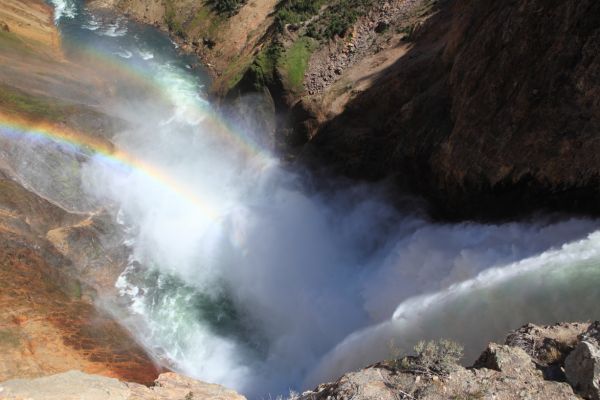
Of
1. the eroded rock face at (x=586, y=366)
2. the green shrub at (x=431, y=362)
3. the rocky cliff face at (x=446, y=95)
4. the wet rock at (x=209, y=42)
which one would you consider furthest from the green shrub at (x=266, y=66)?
the eroded rock face at (x=586, y=366)

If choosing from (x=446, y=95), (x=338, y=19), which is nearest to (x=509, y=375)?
(x=446, y=95)

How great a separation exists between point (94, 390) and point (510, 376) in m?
7.07

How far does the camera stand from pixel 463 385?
595 cm

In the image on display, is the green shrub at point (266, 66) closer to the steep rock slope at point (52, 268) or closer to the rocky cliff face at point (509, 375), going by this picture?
the steep rock slope at point (52, 268)

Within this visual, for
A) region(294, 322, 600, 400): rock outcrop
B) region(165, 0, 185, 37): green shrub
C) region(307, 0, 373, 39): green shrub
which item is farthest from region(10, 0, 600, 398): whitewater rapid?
region(165, 0, 185, 37): green shrub

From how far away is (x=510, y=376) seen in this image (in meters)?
6.03

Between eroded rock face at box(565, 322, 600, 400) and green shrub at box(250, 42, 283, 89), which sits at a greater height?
green shrub at box(250, 42, 283, 89)

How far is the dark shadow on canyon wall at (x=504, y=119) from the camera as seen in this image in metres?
9.85

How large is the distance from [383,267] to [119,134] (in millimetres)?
15447

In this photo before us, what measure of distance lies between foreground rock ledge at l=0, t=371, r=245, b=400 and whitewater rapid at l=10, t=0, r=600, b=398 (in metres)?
3.63

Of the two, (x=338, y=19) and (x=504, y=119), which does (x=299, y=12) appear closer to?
(x=338, y=19)

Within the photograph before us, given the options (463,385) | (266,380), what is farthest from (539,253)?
(266,380)

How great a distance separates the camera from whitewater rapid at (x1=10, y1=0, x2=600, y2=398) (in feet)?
30.7

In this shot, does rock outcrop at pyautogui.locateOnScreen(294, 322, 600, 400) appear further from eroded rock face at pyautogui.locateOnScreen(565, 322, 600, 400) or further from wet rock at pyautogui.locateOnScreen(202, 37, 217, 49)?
wet rock at pyautogui.locateOnScreen(202, 37, 217, 49)
